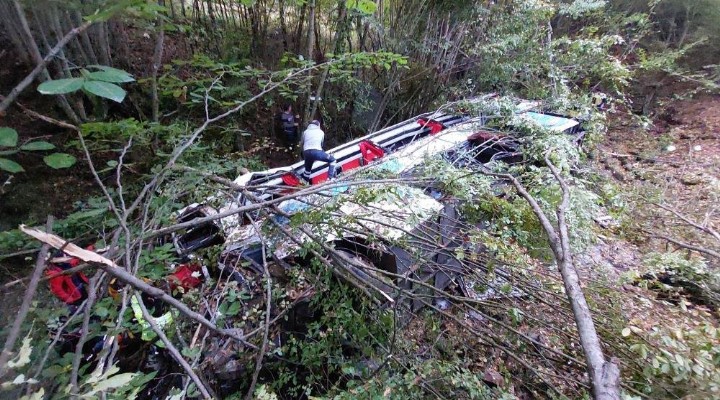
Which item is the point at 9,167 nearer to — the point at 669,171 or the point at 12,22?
the point at 12,22

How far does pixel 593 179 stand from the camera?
3.46 metres

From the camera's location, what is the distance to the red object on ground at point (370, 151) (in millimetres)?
4668

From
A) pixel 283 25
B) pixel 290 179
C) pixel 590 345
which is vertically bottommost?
pixel 290 179

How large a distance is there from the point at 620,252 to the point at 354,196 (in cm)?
322

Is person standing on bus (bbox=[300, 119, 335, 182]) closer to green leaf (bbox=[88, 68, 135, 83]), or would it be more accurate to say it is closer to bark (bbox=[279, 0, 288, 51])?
bark (bbox=[279, 0, 288, 51])

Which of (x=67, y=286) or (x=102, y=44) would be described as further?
(x=102, y=44)

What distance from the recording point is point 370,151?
A: 4.73 metres

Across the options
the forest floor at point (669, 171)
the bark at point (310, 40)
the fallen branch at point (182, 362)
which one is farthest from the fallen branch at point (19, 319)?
the bark at point (310, 40)

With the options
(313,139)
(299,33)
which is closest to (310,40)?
(299,33)

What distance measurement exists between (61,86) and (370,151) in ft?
13.3

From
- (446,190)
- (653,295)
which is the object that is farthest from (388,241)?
(653,295)

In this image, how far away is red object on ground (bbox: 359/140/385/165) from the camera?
4668 millimetres

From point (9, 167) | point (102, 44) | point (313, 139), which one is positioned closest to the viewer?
point (9, 167)

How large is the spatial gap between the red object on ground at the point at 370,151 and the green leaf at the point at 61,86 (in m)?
3.92
